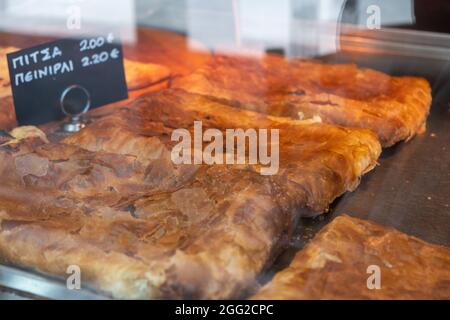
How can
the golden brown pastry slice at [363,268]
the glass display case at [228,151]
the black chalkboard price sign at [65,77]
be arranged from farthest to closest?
the black chalkboard price sign at [65,77] → the glass display case at [228,151] → the golden brown pastry slice at [363,268]

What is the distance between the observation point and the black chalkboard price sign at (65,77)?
338 centimetres

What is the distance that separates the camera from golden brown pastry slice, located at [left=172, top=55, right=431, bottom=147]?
11.8 ft

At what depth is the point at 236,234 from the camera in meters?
2.23

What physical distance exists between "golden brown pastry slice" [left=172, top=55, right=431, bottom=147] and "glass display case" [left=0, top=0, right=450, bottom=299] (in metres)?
0.01

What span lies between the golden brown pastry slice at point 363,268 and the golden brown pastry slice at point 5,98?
183 centimetres

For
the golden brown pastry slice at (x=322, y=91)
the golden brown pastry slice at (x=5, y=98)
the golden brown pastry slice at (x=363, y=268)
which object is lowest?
the golden brown pastry slice at (x=363, y=268)

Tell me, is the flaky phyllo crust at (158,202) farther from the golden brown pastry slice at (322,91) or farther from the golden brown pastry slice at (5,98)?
the golden brown pastry slice at (5,98)

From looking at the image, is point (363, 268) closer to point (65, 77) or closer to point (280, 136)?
point (280, 136)

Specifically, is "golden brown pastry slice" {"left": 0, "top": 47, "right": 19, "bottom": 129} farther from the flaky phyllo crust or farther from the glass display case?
the flaky phyllo crust

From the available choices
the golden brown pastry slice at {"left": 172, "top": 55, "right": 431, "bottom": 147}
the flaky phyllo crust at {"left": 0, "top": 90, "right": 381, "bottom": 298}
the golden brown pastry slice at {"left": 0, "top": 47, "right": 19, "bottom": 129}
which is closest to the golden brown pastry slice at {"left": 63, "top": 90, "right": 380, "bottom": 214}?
the flaky phyllo crust at {"left": 0, "top": 90, "right": 381, "bottom": 298}

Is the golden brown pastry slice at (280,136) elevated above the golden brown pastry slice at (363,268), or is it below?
above

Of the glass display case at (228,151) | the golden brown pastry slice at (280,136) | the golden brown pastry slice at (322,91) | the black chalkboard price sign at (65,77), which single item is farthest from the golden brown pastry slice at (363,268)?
the black chalkboard price sign at (65,77)

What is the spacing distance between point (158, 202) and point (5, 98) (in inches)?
57.0
